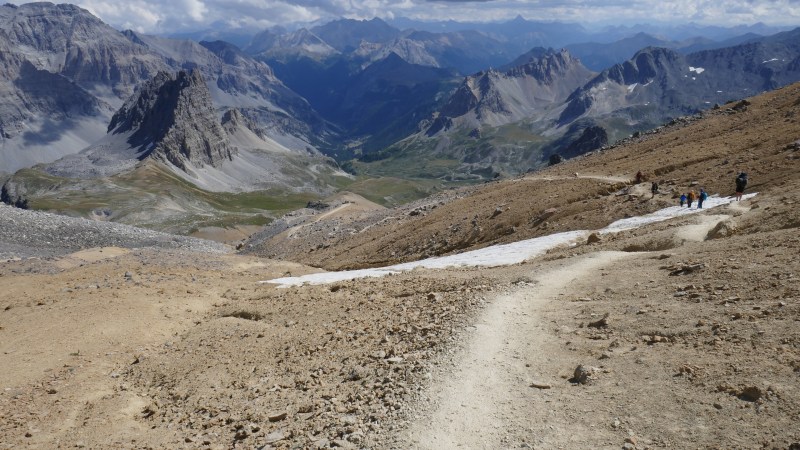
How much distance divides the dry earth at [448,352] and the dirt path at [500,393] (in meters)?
0.05

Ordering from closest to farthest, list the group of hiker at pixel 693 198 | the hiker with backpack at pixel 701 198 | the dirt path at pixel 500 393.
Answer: the dirt path at pixel 500 393, the hiker with backpack at pixel 701 198, the group of hiker at pixel 693 198

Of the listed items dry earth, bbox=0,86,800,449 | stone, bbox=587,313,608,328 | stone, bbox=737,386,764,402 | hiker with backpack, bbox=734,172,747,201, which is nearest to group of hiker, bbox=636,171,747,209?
hiker with backpack, bbox=734,172,747,201

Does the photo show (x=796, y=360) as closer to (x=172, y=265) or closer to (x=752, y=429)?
(x=752, y=429)

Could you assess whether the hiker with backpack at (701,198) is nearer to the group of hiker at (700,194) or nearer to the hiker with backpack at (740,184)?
the group of hiker at (700,194)

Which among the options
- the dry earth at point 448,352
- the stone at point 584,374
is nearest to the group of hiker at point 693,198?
the dry earth at point 448,352

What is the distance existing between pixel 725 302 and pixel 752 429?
22.6 ft

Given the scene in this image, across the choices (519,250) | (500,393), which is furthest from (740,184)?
(500,393)

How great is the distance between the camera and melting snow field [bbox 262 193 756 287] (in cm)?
3403

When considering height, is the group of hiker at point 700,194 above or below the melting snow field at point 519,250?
above

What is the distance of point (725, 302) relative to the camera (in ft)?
57.4

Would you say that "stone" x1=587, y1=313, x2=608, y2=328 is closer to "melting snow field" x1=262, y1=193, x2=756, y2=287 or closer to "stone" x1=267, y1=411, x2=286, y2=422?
"stone" x1=267, y1=411, x2=286, y2=422

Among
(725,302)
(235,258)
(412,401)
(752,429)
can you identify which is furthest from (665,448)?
(235,258)

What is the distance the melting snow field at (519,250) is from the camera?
34.0m

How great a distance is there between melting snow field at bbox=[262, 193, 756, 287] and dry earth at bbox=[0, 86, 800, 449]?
8.80 ft
